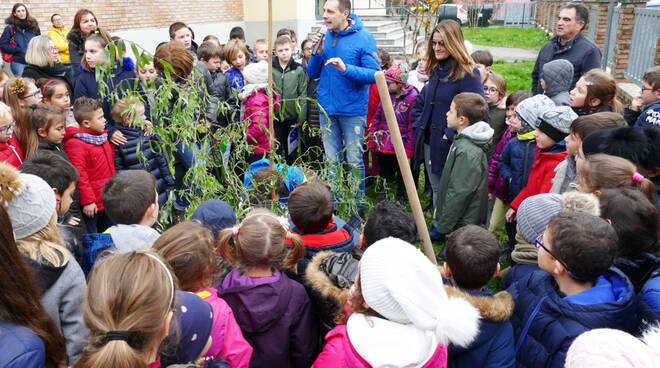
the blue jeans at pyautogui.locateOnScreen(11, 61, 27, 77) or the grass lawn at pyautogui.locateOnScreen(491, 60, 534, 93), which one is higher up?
the blue jeans at pyautogui.locateOnScreen(11, 61, 27, 77)

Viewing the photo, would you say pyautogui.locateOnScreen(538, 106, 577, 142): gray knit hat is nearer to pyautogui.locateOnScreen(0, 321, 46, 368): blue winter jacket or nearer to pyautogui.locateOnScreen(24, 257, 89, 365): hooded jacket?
pyautogui.locateOnScreen(24, 257, 89, 365): hooded jacket

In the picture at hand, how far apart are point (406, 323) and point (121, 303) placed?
897 mm

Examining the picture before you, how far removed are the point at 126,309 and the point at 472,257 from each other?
4.56ft

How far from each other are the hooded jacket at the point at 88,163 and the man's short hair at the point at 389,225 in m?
2.27

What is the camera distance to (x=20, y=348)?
1294 millimetres

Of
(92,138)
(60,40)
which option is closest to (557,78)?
(92,138)

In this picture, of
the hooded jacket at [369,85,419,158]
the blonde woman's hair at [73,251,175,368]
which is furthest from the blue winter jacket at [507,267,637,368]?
the hooded jacket at [369,85,419,158]

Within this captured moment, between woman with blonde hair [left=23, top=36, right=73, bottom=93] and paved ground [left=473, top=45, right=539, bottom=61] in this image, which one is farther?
paved ground [left=473, top=45, right=539, bottom=61]

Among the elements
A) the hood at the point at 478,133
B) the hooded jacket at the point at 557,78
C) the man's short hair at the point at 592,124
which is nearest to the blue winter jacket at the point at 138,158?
the hood at the point at 478,133

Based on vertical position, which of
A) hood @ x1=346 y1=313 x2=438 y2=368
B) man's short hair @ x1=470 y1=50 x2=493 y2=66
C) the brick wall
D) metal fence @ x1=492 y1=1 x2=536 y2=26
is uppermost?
metal fence @ x1=492 y1=1 x2=536 y2=26

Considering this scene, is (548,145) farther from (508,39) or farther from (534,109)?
(508,39)

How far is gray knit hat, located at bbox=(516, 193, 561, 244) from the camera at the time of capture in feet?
7.95

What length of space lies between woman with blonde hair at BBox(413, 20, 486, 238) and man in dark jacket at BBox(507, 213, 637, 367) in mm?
2254

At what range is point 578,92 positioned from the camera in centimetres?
390
